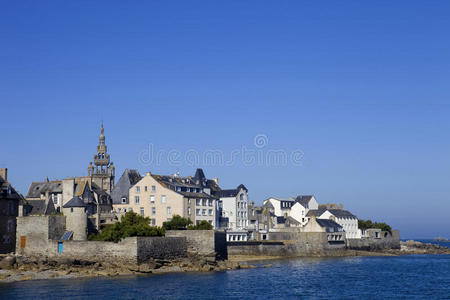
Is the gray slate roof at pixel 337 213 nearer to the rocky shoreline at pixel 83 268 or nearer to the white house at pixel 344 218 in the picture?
the white house at pixel 344 218

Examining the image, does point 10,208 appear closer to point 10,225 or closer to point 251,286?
point 10,225

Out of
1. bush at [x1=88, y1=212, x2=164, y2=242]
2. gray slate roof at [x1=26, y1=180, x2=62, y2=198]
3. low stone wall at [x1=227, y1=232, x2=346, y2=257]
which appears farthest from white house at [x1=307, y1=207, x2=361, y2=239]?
bush at [x1=88, y1=212, x2=164, y2=242]

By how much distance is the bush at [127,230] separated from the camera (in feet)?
225

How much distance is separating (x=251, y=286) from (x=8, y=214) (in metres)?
33.7

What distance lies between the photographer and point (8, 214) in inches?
2886

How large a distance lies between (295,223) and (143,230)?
7059cm

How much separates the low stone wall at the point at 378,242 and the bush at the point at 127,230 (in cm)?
5712

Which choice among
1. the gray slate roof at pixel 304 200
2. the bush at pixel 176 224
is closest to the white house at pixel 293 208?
the gray slate roof at pixel 304 200

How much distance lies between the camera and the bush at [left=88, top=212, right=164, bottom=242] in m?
68.4

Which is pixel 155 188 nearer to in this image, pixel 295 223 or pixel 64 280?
pixel 64 280

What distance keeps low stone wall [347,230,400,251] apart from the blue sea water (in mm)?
41205

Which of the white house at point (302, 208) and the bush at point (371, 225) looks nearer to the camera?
the bush at point (371, 225)

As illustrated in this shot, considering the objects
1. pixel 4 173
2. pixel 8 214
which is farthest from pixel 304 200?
pixel 8 214

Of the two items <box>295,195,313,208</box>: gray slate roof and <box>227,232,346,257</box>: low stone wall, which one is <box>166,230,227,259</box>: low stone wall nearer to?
<box>227,232,346,257</box>: low stone wall
